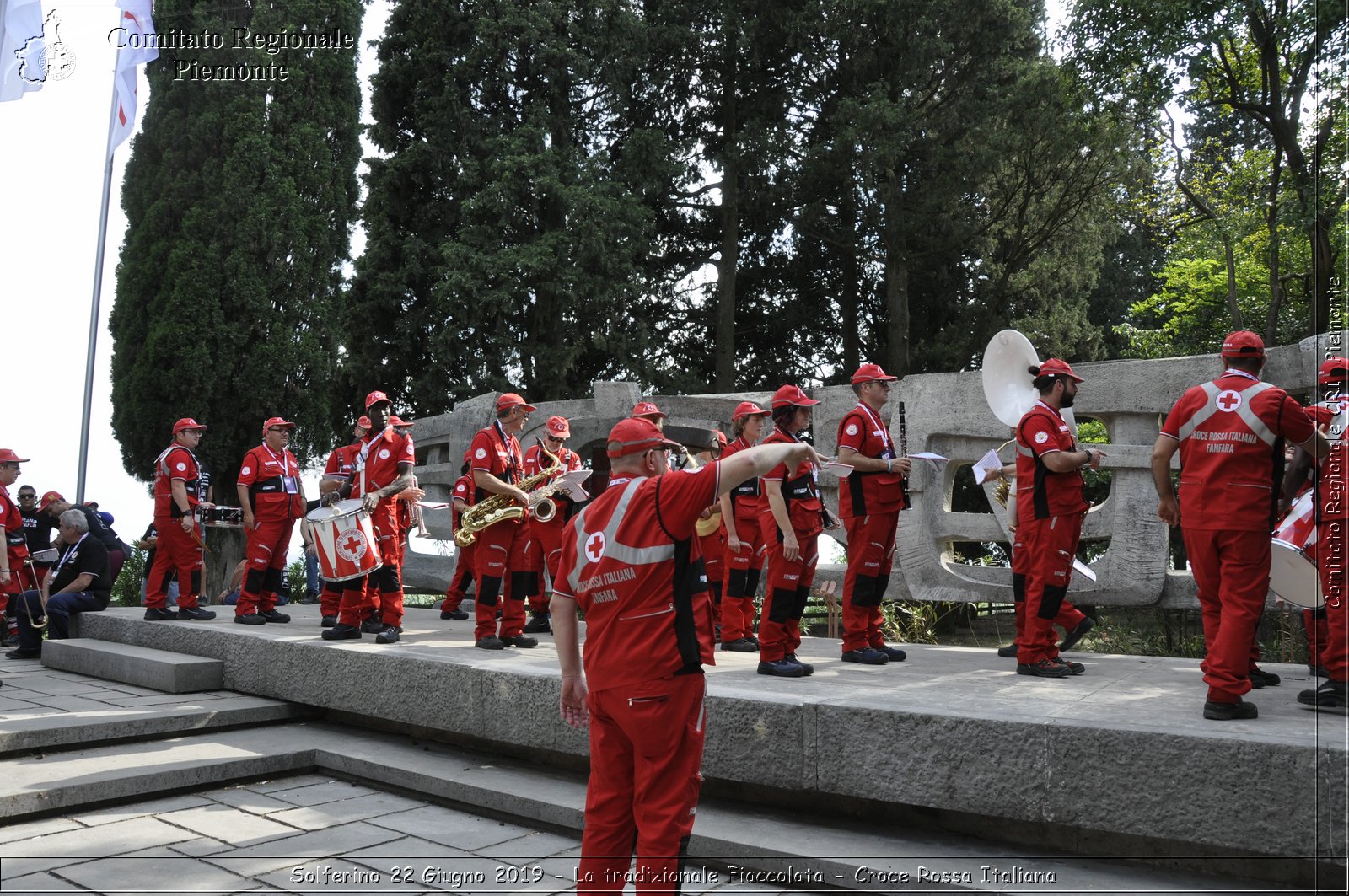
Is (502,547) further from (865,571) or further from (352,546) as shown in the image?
(865,571)

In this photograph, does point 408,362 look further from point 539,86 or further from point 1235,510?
point 1235,510

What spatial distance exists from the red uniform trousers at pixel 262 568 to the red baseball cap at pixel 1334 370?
341 inches

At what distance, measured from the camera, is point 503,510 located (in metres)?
7.99

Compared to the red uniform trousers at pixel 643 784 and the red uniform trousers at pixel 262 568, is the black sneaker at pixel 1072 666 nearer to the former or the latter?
the red uniform trousers at pixel 643 784

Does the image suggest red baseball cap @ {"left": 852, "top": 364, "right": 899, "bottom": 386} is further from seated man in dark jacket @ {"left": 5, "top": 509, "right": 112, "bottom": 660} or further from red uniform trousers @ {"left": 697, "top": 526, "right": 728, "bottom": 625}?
seated man in dark jacket @ {"left": 5, "top": 509, "right": 112, "bottom": 660}

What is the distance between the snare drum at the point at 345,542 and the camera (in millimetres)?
7996

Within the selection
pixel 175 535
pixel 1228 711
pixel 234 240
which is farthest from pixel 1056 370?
pixel 234 240

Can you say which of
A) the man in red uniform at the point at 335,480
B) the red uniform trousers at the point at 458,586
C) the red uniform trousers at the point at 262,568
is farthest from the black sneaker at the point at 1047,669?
the red uniform trousers at the point at 262,568

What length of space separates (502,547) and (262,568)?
3.11 metres

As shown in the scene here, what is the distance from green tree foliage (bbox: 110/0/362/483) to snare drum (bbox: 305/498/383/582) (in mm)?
11108

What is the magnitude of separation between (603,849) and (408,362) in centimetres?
1712

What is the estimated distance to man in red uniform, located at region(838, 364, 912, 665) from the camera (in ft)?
22.0

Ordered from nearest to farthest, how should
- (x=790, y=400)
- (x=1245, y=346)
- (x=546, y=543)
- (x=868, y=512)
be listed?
(x=1245, y=346) → (x=790, y=400) → (x=868, y=512) → (x=546, y=543)

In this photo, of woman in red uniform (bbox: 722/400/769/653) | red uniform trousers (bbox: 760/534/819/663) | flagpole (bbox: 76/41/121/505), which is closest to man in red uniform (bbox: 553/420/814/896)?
red uniform trousers (bbox: 760/534/819/663)
